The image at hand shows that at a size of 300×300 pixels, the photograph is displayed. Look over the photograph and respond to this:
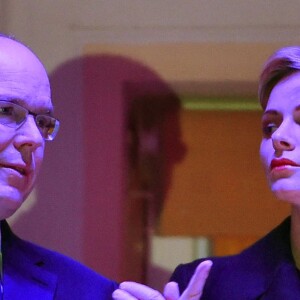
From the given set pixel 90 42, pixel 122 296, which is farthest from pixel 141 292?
pixel 90 42

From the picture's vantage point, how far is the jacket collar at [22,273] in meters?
0.92

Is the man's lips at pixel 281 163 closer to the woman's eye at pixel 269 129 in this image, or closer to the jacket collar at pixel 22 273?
the woman's eye at pixel 269 129

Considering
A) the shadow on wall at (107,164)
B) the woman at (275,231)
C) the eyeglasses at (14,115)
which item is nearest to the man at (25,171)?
the eyeglasses at (14,115)

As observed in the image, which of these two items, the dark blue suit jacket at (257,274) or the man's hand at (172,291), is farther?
the dark blue suit jacket at (257,274)

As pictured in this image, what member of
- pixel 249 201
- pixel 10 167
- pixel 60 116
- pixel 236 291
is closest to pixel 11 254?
pixel 10 167

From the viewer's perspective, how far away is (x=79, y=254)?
1.33m

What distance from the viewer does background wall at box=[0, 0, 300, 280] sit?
1.34 m

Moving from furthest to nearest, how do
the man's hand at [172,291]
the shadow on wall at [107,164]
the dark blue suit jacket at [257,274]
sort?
the shadow on wall at [107,164] → the dark blue suit jacket at [257,274] → the man's hand at [172,291]

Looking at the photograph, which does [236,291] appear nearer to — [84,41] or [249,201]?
[249,201]

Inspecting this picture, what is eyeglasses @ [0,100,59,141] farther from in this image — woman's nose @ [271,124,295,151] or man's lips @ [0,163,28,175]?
woman's nose @ [271,124,295,151]

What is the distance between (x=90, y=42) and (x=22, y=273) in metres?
0.56

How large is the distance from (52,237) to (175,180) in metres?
0.26

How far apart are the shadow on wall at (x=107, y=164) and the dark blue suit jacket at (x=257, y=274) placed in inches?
12.8

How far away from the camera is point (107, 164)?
1.34m
